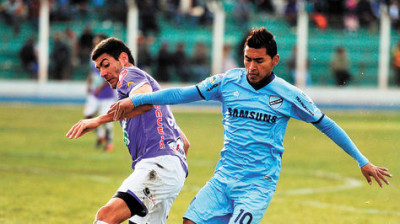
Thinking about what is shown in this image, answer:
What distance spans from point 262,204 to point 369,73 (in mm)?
22930

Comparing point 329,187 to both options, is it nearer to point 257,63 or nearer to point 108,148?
point 108,148

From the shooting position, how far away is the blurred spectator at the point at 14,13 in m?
28.8

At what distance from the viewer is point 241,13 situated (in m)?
28.8

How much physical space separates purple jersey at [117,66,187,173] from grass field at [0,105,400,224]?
112 inches

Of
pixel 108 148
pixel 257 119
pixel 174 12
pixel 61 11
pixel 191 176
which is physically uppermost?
pixel 174 12

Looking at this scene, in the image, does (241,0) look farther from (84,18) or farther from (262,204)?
(262,204)

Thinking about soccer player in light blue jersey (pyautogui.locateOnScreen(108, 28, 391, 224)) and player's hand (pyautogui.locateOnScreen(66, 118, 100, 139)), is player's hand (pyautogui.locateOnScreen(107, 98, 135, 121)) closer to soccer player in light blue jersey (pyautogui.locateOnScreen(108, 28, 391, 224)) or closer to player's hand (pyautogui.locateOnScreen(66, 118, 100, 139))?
soccer player in light blue jersey (pyautogui.locateOnScreen(108, 28, 391, 224))

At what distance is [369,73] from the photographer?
27391 millimetres

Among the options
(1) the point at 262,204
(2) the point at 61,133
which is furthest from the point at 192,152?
(1) the point at 262,204

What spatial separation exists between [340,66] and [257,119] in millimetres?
22664

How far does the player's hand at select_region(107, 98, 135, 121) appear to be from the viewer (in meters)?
5.20

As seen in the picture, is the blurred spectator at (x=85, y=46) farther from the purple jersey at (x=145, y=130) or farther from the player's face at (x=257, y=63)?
the player's face at (x=257, y=63)

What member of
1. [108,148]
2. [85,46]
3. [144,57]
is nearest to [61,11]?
[85,46]

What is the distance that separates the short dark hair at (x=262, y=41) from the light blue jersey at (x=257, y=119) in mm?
204
